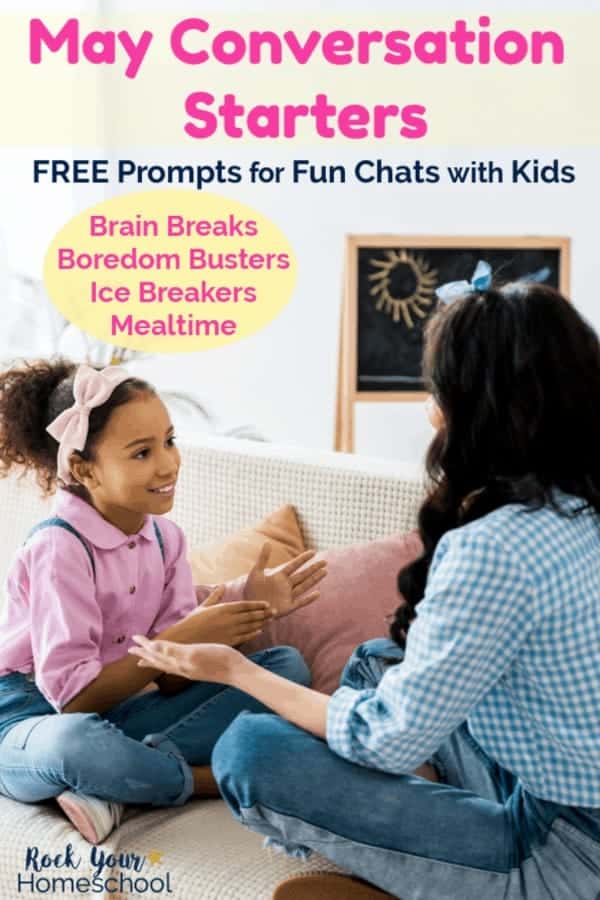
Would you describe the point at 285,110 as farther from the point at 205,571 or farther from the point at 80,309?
the point at 205,571

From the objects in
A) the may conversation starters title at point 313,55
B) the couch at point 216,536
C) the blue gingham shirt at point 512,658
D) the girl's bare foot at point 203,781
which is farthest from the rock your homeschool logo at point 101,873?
the may conversation starters title at point 313,55

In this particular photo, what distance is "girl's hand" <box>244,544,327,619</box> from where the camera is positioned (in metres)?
1.94

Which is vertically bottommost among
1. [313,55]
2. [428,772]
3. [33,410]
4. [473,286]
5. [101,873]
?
[101,873]

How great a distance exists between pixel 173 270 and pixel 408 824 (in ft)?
9.02

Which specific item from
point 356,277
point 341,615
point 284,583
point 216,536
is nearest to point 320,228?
point 356,277

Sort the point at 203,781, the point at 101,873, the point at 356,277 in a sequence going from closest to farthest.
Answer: the point at 101,873 → the point at 203,781 → the point at 356,277

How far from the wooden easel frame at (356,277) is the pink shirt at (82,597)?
165 cm

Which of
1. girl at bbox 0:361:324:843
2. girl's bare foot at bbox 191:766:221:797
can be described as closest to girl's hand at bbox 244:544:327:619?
girl at bbox 0:361:324:843

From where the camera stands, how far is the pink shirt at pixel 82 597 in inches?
71.7

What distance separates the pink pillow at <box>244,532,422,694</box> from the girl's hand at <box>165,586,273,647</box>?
0.28 metres

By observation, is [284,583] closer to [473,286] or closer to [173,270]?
[473,286]

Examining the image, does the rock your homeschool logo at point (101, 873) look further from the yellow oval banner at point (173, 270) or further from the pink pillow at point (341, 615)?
the yellow oval banner at point (173, 270)

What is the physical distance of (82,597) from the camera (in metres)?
1.86

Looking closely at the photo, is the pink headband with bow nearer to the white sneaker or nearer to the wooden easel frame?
the white sneaker
